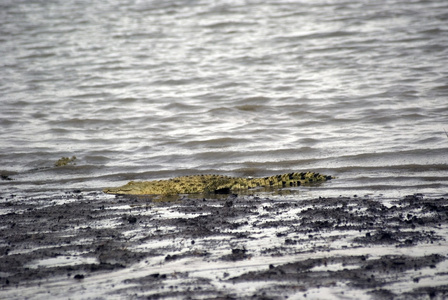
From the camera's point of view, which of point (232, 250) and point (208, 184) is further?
point (208, 184)

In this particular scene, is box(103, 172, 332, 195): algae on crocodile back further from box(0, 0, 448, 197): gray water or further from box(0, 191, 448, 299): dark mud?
box(0, 191, 448, 299): dark mud

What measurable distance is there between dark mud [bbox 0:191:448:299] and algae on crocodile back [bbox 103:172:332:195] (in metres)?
0.82

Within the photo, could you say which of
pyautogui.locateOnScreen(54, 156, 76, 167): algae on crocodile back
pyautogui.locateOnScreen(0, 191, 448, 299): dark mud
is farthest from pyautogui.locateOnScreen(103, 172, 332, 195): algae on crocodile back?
pyautogui.locateOnScreen(54, 156, 76, 167): algae on crocodile back

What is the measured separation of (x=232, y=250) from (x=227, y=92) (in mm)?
9629

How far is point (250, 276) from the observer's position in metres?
4.37

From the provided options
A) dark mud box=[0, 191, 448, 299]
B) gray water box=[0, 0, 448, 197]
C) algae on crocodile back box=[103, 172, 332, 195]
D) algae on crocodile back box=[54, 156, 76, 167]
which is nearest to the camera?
dark mud box=[0, 191, 448, 299]

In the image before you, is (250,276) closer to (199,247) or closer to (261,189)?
(199,247)

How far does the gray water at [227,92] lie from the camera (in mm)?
8930

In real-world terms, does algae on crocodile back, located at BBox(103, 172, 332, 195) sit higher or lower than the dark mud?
lower

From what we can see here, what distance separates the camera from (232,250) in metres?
4.84

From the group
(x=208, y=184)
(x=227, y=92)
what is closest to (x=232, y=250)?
(x=208, y=184)

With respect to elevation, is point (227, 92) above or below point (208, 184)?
below

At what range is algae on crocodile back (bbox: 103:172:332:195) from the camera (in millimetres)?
7395

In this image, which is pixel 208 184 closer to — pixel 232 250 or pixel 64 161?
pixel 232 250
